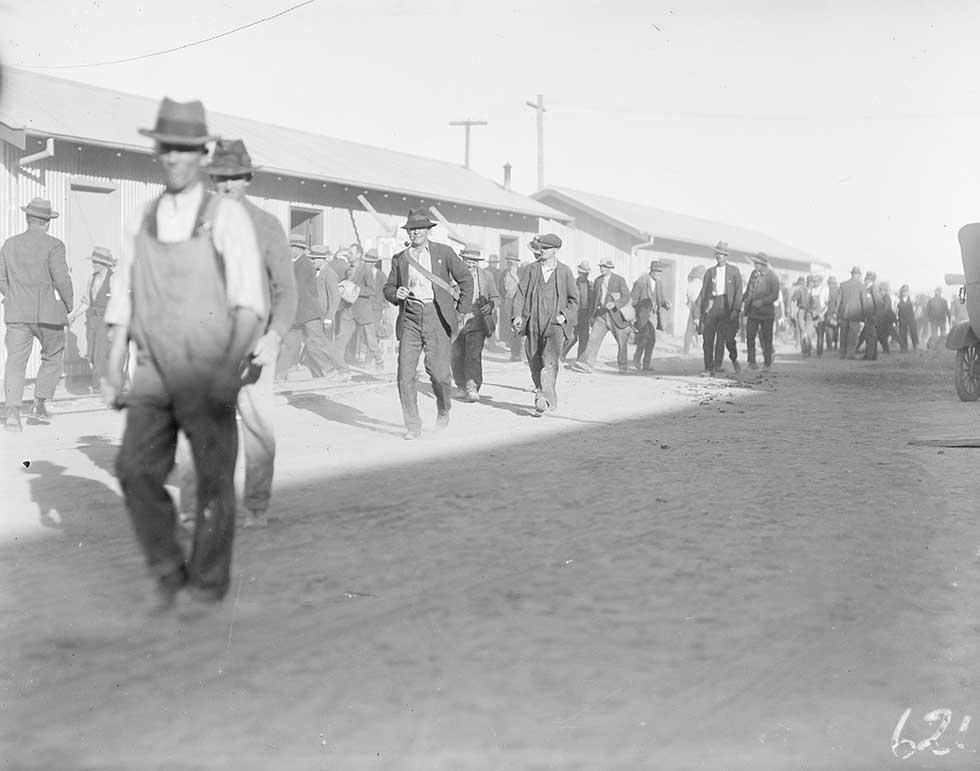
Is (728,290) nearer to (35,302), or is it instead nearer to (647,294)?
(647,294)

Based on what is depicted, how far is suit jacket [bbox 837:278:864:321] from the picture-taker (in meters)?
23.1

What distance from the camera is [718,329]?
1680 centimetres

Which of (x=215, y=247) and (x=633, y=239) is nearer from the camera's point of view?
(x=215, y=247)

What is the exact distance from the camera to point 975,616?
4391 millimetres

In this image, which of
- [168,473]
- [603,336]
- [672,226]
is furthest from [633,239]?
[168,473]

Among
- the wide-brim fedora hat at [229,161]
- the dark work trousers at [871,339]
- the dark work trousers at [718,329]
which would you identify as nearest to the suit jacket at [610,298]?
the dark work trousers at [718,329]

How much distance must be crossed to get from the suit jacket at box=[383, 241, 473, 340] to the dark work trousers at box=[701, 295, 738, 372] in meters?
7.66

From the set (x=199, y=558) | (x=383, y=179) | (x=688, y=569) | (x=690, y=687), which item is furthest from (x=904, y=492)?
(x=383, y=179)

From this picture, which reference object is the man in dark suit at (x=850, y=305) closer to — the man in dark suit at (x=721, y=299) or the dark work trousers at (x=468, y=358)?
the man in dark suit at (x=721, y=299)

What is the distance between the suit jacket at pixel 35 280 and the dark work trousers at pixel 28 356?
0.14 metres

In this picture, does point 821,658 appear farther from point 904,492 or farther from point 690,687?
point 904,492

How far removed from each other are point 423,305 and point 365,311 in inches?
313

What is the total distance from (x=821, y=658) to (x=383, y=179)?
14143mm

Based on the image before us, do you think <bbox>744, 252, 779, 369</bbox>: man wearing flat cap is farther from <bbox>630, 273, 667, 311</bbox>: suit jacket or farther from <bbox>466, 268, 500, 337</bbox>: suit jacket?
<bbox>466, 268, 500, 337</bbox>: suit jacket
